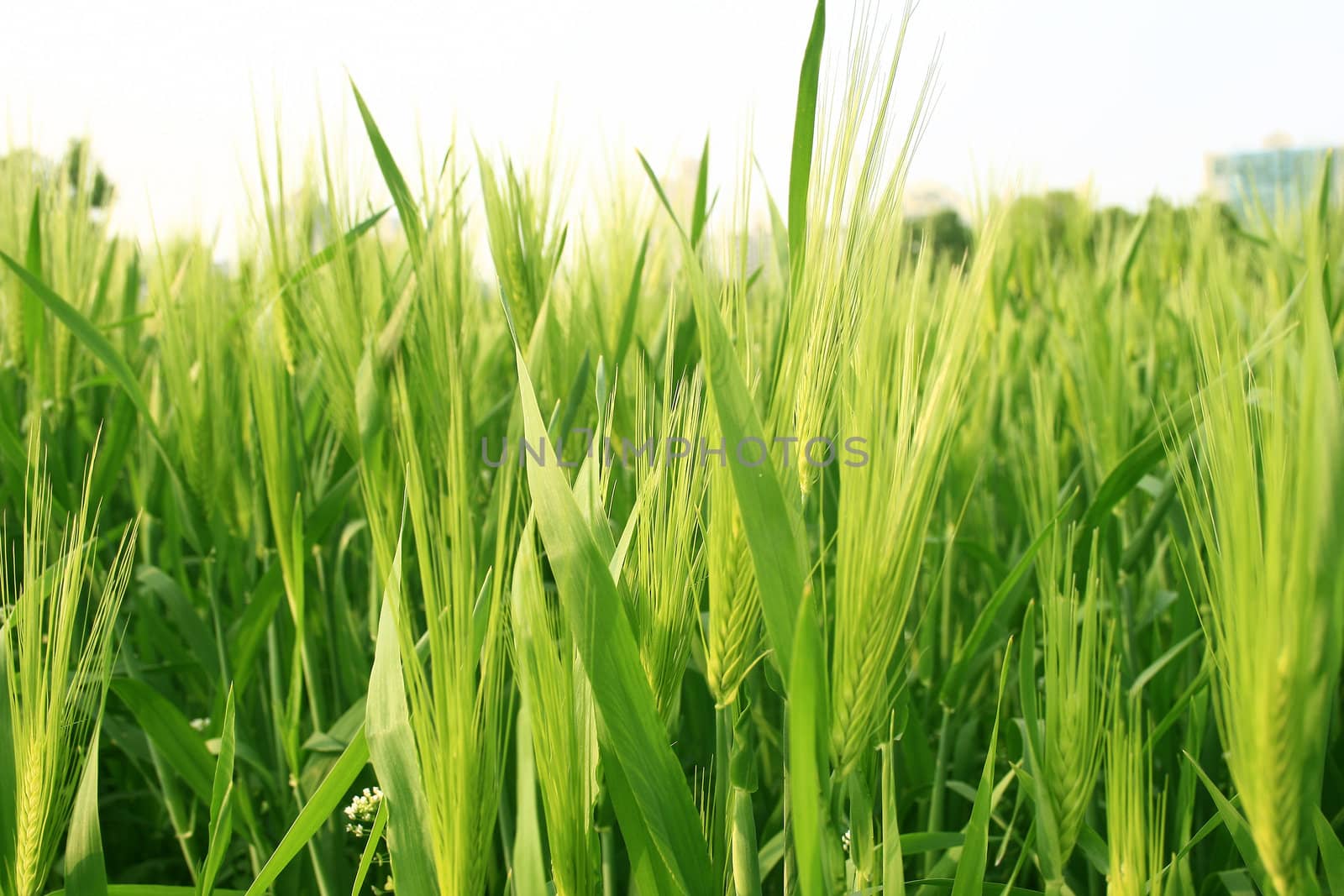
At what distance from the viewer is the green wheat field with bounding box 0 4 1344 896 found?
14.3 inches

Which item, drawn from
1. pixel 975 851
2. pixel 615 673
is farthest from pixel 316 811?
pixel 975 851

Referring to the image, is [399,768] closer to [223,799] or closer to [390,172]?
[223,799]

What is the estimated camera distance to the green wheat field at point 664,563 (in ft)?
1.19

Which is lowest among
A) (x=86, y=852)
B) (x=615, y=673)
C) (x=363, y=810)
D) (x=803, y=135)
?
(x=363, y=810)

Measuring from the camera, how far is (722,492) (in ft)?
1.27

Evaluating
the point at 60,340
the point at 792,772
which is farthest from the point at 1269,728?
the point at 60,340

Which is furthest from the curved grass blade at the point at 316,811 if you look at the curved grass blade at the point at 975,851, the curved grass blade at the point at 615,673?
the curved grass blade at the point at 975,851

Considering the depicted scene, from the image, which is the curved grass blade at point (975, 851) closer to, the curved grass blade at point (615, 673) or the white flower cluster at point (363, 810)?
the curved grass blade at point (615, 673)

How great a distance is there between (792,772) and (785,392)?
152 mm

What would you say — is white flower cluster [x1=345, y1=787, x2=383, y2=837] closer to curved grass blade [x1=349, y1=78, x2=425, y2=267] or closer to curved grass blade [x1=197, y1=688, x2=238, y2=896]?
curved grass blade [x1=197, y1=688, x2=238, y2=896]

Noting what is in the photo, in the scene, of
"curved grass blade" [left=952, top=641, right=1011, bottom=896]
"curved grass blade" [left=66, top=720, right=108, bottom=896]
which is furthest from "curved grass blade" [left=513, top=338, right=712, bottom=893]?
"curved grass blade" [left=66, top=720, right=108, bottom=896]

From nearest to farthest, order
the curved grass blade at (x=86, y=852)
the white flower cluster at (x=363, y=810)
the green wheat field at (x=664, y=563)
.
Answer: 1. the green wheat field at (x=664, y=563)
2. the curved grass blade at (x=86, y=852)
3. the white flower cluster at (x=363, y=810)

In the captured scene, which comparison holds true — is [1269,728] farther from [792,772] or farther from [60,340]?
[60,340]

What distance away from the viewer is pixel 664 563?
1.29ft
